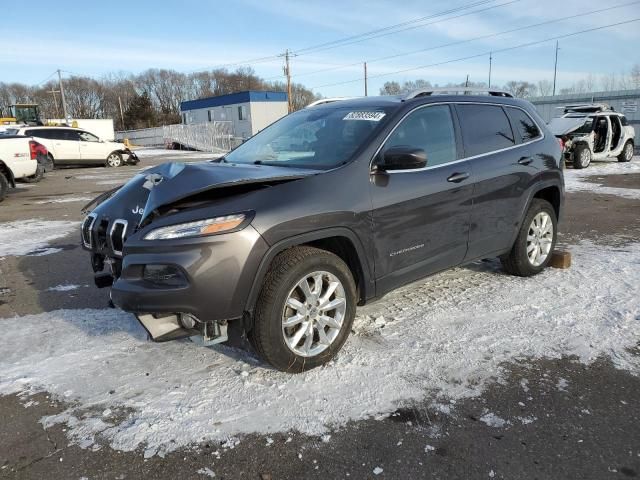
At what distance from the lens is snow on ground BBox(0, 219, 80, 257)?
695 cm

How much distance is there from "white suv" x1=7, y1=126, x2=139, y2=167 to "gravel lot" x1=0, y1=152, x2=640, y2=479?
17.0 metres

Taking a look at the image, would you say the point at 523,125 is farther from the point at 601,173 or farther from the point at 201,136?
the point at 201,136

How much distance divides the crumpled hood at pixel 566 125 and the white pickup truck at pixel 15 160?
15584mm

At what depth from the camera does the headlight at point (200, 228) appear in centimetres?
287

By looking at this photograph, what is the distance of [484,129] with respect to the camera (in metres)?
4.54

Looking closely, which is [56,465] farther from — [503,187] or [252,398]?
[503,187]

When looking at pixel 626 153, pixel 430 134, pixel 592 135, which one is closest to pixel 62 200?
pixel 430 134

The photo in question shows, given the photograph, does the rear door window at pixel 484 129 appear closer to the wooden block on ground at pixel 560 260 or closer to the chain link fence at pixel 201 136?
the wooden block on ground at pixel 560 260

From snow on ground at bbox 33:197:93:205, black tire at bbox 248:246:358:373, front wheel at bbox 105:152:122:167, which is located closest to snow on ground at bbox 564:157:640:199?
black tire at bbox 248:246:358:373

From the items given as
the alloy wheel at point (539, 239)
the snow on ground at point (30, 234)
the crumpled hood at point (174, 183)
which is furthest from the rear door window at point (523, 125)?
the snow on ground at point (30, 234)

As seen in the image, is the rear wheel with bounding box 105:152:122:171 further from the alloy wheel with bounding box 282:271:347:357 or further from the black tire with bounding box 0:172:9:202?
the alloy wheel with bounding box 282:271:347:357

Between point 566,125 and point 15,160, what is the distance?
54.3ft

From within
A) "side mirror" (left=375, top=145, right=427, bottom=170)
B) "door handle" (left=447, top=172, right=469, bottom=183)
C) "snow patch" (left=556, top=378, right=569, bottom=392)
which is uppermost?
"side mirror" (left=375, top=145, right=427, bottom=170)

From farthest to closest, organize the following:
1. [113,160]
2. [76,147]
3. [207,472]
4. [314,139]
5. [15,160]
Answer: [113,160] → [76,147] → [15,160] → [314,139] → [207,472]
